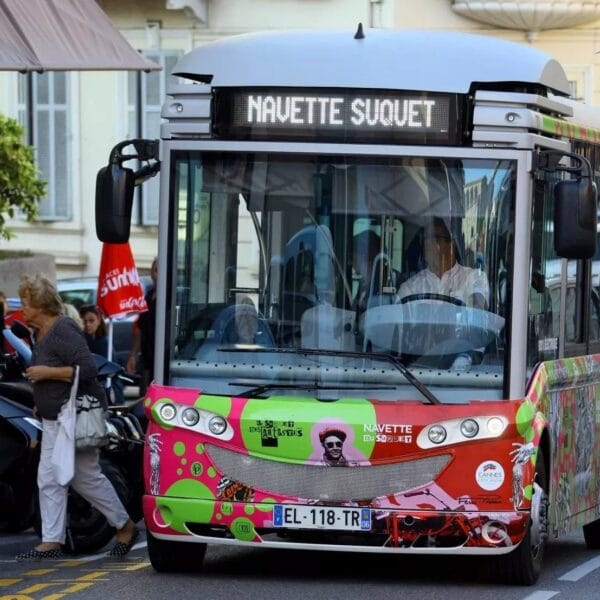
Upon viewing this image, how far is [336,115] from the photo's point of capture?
383 inches

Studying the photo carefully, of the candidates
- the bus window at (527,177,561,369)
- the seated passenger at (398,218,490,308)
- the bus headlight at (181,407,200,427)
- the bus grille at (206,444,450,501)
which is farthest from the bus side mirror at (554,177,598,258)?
the bus headlight at (181,407,200,427)

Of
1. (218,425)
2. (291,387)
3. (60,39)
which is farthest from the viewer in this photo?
(60,39)

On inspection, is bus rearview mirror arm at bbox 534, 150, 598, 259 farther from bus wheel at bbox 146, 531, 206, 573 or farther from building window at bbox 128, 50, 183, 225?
building window at bbox 128, 50, 183, 225

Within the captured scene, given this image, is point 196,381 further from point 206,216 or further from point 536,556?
point 536,556

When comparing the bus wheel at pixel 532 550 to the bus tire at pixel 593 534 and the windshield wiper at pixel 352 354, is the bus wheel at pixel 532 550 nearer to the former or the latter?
the windshield wiper at pixel 352 354

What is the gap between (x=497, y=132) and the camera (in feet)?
31.6

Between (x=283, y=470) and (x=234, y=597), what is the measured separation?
0.67 m

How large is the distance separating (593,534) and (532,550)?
2.52 m

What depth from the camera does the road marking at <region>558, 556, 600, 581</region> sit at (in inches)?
405

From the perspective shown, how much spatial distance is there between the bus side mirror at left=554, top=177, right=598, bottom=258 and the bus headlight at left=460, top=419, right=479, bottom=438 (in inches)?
38.0

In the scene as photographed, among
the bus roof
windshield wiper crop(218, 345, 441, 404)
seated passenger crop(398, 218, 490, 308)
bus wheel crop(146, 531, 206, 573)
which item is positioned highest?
the bus roof

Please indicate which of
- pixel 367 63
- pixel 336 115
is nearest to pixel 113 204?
pixel 336 115

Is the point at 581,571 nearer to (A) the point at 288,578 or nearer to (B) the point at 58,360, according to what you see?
(A) the point at 288,578

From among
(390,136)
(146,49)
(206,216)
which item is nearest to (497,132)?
(390,136)
